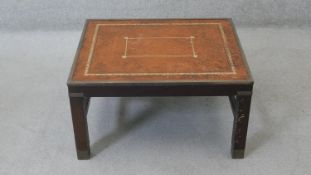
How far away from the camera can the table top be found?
1.96 m

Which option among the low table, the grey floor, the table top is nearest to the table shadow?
the grey floor

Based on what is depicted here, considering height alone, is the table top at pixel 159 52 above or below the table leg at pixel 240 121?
above

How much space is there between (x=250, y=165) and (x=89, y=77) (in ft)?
2.64

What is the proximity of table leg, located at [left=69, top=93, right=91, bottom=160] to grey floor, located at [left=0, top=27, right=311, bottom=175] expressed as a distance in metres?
0.05

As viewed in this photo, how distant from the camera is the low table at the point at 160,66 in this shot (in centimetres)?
192

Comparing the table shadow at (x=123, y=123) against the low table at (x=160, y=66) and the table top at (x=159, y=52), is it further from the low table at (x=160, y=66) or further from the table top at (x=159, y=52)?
the table top at (x=159, y=52)

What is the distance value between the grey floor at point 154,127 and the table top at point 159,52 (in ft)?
1.29

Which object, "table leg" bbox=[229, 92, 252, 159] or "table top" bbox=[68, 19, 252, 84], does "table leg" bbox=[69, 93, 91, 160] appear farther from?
"table leg" bbox=[229, 92, 252, 159]

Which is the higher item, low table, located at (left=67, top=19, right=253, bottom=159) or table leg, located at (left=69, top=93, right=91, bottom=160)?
low table, located at (left=67, top=19, right=253, bottom=159)

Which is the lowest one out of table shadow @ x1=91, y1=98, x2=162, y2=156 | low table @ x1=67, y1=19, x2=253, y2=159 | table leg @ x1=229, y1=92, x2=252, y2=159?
table shadow @ x1=91, y1=98, x2=162, y2=156

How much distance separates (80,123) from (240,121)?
0.68 meters

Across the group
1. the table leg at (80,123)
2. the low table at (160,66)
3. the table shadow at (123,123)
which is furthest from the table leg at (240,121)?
the table leg at (80,123)

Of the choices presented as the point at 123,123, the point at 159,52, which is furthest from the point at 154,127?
the point at 159,52

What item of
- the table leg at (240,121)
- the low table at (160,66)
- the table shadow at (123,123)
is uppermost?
the low table at (160,66)
